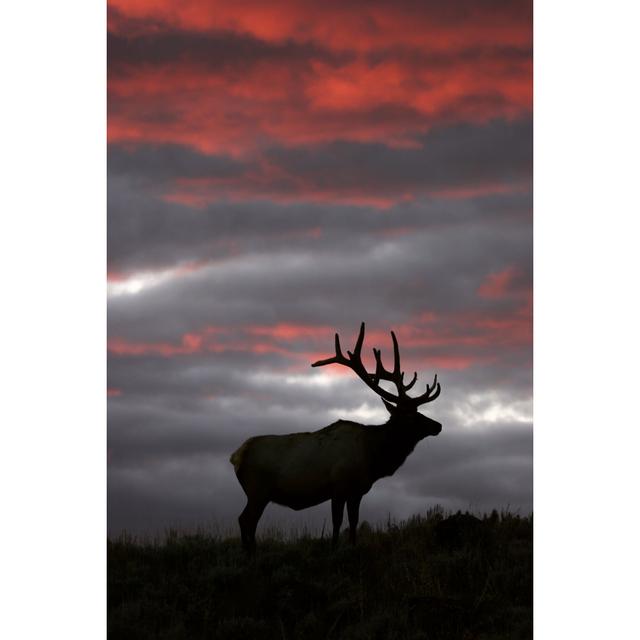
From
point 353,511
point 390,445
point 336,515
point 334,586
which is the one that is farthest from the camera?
point 390,445

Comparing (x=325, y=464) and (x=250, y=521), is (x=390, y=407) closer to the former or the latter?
(x=325, y=464)

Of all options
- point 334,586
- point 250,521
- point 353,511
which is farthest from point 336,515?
point 334,586

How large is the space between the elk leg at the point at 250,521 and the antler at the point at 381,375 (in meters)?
1.73

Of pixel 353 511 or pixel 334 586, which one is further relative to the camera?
pixel 353 511

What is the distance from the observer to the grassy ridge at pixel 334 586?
8.56 meters

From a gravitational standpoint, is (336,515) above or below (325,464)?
below

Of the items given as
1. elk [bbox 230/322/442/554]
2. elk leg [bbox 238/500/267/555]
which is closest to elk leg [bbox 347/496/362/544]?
elk [bbox 230/322/442/554]

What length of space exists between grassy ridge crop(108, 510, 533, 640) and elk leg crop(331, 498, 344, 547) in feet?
0.49

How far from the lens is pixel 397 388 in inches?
452

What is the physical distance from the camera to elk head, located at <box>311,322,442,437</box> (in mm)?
11336

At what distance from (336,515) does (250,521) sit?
930 mm

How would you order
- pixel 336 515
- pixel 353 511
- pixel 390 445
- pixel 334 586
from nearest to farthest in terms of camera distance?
pixel 334 586, pixel 336 515, pixel 353 511, pixel 390 445
